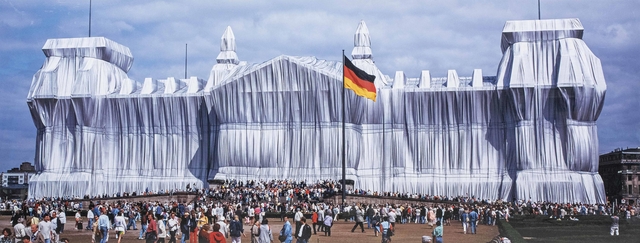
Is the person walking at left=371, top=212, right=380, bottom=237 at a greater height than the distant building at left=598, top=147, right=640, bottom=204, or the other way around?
the distant building at left=598, top=147, right=640, bottom=204

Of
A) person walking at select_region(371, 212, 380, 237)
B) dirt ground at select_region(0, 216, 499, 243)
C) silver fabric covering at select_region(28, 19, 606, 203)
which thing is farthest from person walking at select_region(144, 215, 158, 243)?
→ silver fabric covering at select_region(28, 19, 606, 203)

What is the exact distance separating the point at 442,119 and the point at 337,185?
13.1 meters

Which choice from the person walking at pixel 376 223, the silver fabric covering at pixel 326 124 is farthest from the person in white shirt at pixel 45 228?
the silver fabric covering at pixel 326 124

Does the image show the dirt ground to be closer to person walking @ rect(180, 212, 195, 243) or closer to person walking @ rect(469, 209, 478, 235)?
person walking @ rect(469, 209, 478, 235)

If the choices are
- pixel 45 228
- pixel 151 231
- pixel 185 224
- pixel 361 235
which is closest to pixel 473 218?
pixel 361 235

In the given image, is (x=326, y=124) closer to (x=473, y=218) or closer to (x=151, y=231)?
(x=473, y=218)

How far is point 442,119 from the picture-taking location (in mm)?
70125

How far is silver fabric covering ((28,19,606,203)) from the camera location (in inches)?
2611

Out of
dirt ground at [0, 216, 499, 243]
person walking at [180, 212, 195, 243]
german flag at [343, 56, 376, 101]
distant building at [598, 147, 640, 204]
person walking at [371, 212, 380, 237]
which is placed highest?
german flag at [343, 56, 376, 101]

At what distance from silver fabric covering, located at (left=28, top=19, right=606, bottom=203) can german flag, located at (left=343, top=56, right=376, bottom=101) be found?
1566 centimetres

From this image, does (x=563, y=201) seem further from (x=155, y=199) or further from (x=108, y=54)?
(x=108, y=54)

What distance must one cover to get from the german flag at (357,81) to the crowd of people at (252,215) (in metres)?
6.90

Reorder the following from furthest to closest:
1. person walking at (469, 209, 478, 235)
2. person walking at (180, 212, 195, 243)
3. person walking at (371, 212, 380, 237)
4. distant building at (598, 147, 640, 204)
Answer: distant building at (598, 147, 640, 204), person walking at (469, 209, 478, 235), person walking at (371, 212, 380, 237), person walking at (180, 212, 195, 243)

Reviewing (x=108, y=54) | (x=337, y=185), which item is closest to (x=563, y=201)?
(x=337, y=185)
